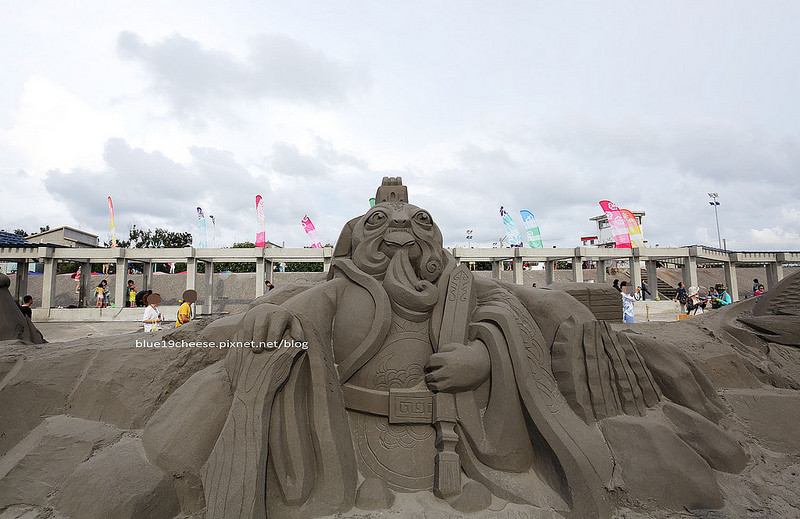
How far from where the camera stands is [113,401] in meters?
2.72

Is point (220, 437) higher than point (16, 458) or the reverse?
higher

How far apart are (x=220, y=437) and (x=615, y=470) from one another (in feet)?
7.15

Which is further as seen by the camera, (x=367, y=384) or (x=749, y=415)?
(x=749, y=415)

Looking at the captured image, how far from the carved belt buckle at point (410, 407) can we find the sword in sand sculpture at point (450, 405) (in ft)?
0.16

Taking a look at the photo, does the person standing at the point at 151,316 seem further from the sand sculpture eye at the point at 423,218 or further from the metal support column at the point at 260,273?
the metal support column at the point at 260,273

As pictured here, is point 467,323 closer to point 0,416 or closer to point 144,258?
point 0,416

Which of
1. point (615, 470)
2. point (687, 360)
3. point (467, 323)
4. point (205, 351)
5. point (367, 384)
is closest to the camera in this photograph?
point (615, 470)

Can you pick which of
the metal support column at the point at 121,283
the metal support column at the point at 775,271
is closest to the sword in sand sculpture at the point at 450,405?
the metal support column at the point at 121,283

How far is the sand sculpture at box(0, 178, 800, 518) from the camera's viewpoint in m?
2.17

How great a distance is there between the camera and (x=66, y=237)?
22.7 metres

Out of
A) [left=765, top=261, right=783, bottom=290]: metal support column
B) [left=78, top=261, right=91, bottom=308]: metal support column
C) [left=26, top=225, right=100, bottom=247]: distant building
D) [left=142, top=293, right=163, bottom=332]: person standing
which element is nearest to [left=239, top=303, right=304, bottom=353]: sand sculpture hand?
[left=142, top=293, right=163, bottom=332]: person standing

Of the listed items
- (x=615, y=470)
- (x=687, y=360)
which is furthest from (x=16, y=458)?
(x=687, y=360)

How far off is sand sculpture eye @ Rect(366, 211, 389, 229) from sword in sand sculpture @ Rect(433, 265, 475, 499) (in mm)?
653

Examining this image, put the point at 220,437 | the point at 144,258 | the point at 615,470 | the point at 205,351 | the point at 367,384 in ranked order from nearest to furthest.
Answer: the point at 220,437, the point at 615,470, the point at 367,384, the point at 205,351, the point at 144,258
